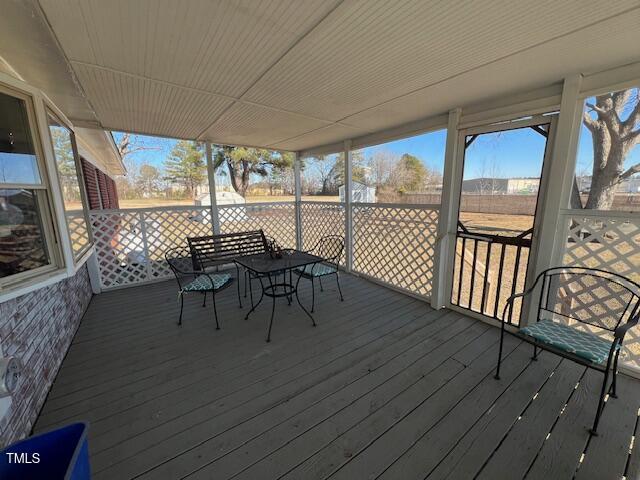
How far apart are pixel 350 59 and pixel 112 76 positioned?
1736 mm

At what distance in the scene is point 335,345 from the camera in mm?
2357

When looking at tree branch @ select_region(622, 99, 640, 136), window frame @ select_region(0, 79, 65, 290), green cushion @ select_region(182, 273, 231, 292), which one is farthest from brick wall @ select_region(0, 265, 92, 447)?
tree branch @ select_region(622, 99, 640, 136)

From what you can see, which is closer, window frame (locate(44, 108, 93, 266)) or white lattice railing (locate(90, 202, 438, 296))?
window frame (locate(44, 108, 93, 266))

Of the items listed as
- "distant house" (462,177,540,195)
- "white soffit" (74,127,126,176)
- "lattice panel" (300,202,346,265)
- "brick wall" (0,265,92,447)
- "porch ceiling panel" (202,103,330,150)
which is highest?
"white soffit" (74,127,126,176)

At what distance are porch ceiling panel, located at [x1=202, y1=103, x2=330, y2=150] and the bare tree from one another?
269 centimetres

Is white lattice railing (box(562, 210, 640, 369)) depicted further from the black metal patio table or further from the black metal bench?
the black metal bench

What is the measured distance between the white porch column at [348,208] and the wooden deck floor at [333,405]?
1800mm

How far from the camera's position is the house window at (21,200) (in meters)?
1.38

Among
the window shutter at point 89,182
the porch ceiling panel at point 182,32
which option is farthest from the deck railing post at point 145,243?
the porch ceiling panel at point 182,32

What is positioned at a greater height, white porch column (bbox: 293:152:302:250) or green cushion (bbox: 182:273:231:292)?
white porch column (bbox: 293:152:302:250)

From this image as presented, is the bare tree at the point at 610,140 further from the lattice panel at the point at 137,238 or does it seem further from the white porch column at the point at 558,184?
the lattice panel at the point at 137,238

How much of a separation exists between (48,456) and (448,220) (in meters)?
3.27

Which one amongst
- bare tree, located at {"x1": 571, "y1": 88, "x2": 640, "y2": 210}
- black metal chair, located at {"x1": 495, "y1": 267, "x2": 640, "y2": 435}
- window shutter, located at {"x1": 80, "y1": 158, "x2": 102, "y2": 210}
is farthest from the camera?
window shutter, located at {"x1": 80, "y1": 158, "x2": 102, "y2": 210}

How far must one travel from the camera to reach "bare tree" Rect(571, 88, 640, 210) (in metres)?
2.24
